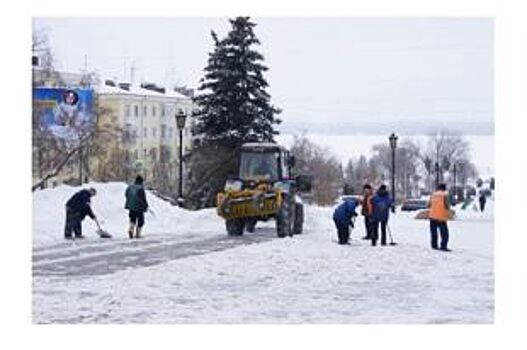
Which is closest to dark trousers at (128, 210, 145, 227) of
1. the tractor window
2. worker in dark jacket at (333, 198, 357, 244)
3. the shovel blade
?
the shovel blade

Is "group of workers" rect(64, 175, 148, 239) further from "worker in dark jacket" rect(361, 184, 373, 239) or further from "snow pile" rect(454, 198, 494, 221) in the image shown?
"snow pile" rect(454, 198, 494, 221)

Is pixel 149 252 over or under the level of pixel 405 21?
under

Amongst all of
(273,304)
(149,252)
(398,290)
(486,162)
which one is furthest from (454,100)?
(149,252)

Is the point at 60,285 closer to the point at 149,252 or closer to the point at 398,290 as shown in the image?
the point at 149,252

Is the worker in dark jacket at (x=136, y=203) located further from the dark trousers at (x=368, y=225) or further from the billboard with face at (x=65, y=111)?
the dark trousers at (x=368, y=225)

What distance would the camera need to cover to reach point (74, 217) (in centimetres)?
1642

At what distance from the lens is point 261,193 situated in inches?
672

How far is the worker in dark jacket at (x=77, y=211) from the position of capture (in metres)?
15.7

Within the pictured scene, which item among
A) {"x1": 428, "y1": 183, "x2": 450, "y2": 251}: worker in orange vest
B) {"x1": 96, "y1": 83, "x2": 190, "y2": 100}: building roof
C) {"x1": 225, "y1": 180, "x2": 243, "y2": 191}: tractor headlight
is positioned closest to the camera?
{"x1": 96, "y1": 83, "x2": 190, "y2": 100}: building roof

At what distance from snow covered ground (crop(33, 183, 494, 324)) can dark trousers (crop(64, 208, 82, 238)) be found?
0.77ft

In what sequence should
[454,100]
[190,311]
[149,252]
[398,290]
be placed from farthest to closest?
[149,252] → [454,100] → [398,290] → [190,311]

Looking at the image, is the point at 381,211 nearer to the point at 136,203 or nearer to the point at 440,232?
the point at 440,232

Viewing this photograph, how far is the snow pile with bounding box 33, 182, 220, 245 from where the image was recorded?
14.4m
